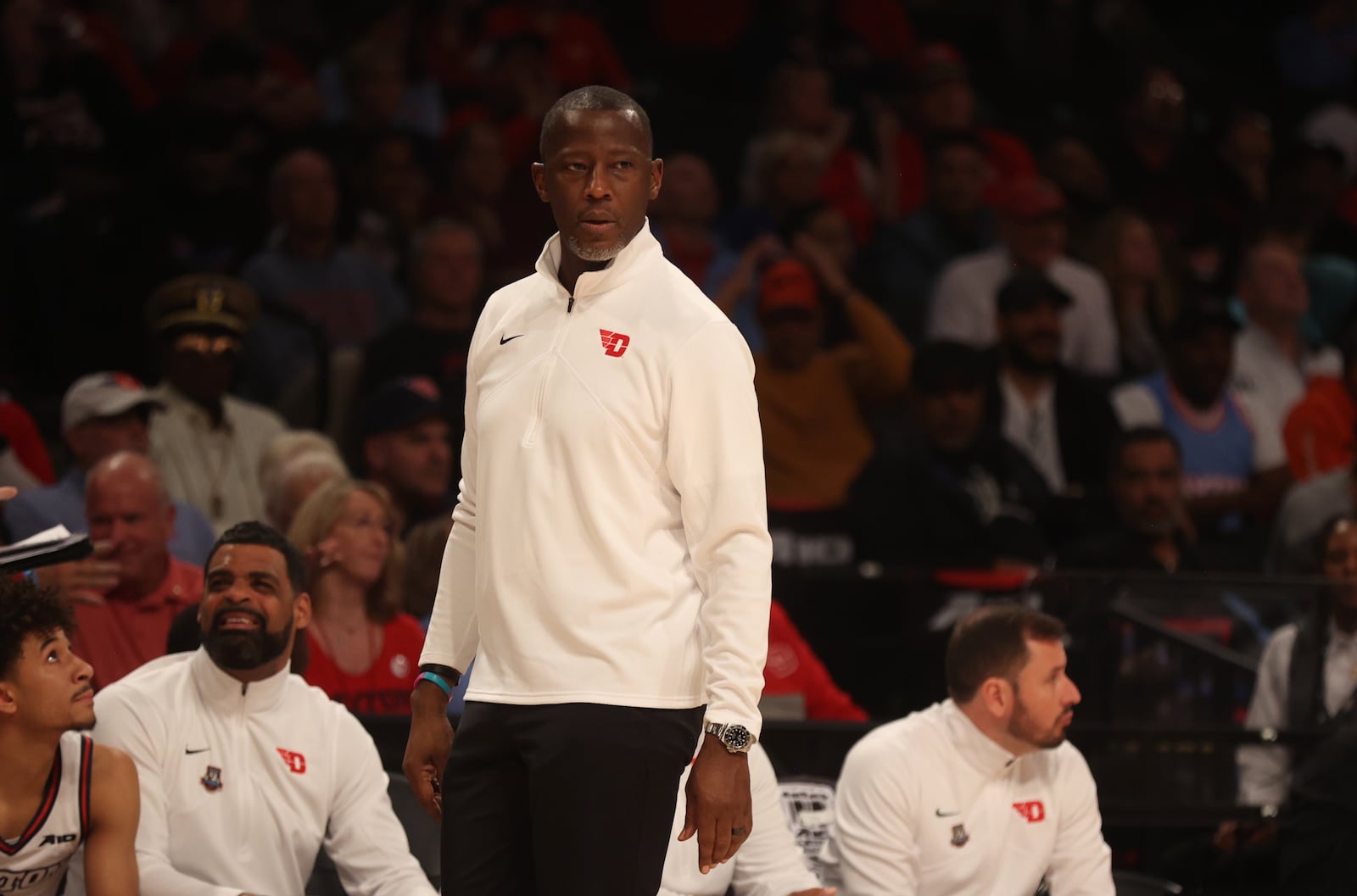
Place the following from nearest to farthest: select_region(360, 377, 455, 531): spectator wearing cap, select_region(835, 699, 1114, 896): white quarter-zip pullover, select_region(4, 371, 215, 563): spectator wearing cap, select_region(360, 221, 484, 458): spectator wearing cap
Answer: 1. select_region(835, 699, 1114, 896): white quarter-zip pullover
2. select_region(4, 371, 215, 563): spectator wearing cap
3. select_region(360, 377, 455, 531): spectator wearing cap
4. select_region(360, 221, 484, 458): spectator wearing cap

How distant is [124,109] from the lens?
793 cm

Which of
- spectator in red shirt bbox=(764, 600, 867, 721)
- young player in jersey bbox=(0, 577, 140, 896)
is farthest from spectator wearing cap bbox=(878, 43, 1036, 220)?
young player in jersey bbox=(0, 577, 140, 896)

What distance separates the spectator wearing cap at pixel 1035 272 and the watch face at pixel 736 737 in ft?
19.4

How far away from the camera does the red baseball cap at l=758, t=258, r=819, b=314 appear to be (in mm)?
7641

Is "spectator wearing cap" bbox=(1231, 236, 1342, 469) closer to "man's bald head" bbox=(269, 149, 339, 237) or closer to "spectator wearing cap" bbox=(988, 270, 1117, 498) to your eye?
"spectator wearing cap" bbox=(988, 270, 1117, 498)

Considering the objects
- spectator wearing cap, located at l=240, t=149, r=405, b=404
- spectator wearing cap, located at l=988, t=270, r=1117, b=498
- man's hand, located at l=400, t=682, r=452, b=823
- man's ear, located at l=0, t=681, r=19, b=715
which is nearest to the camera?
man's hand, located at l=400, t=682, r=452, b=823

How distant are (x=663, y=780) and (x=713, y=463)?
1.43 ft

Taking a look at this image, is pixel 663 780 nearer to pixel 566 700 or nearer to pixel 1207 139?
pixel 566 700

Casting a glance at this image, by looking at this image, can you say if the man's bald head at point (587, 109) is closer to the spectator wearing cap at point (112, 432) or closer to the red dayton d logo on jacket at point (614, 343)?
the red dayton d logo on jacket at point (614, 343)

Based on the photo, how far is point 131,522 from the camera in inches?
217

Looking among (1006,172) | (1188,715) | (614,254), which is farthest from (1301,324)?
(614,254)

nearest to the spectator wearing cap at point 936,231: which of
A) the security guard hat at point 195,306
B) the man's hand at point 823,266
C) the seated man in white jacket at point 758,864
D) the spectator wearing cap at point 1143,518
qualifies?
the man's hand at point 823,266

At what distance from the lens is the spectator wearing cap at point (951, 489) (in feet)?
22.7

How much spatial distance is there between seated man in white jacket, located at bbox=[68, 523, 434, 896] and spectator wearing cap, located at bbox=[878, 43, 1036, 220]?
557 cm
